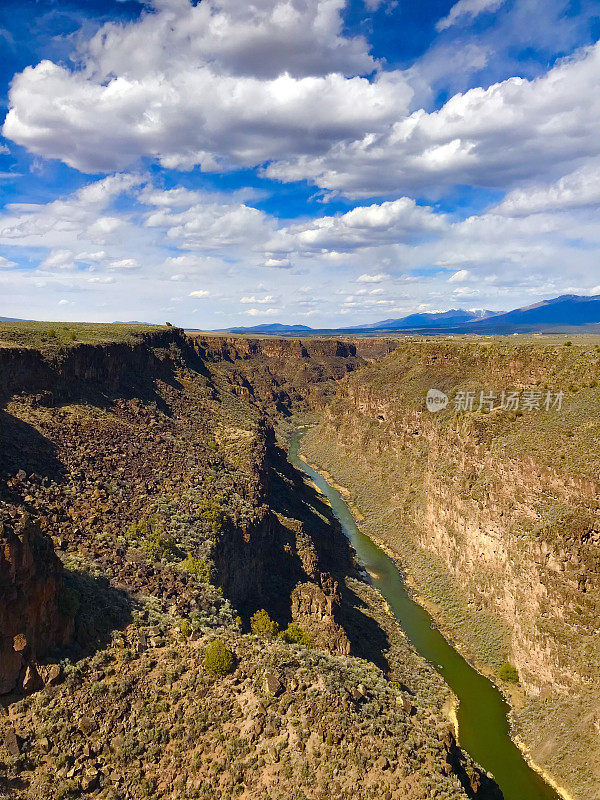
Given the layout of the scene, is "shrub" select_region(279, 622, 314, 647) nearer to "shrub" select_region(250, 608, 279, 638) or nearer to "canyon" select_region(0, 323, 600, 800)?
"canyon" select_region(0, 323, 600, 800)

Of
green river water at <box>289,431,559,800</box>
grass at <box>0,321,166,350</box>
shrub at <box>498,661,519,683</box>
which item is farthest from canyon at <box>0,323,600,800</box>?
green river water at <box>289,431,559,800</box>

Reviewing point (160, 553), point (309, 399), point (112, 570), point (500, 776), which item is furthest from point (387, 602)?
point (309, 399)

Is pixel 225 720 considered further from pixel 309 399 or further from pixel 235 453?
pixel 309 399

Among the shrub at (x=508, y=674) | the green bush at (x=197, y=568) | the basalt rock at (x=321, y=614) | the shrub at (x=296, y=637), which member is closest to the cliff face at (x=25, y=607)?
the green bush at (x=197, y=568)

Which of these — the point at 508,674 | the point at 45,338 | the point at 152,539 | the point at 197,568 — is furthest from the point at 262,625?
the point at 45,338

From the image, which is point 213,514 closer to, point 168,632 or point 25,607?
point 168,632

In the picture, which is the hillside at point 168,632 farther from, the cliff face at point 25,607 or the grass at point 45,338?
the grass at point 45,338
